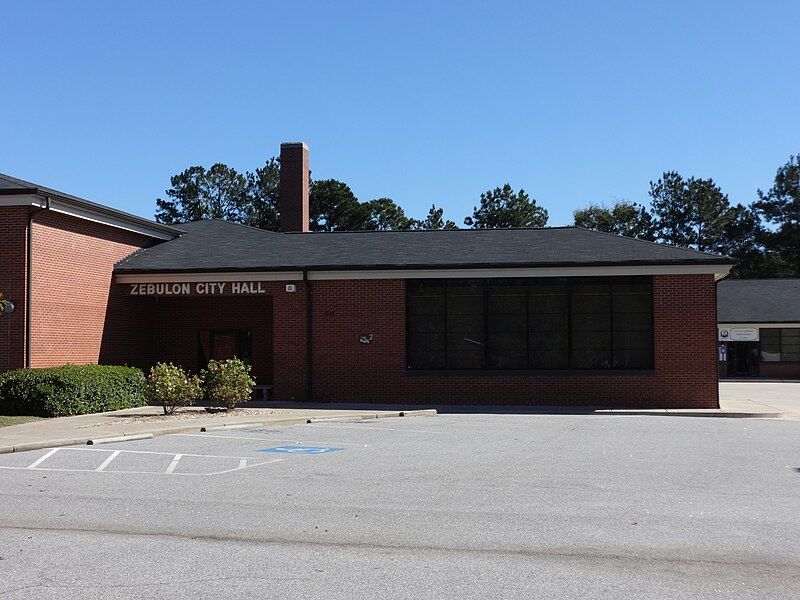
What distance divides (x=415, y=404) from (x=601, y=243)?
24.0ft

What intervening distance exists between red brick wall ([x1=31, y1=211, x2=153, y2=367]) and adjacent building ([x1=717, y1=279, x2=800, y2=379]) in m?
32.7

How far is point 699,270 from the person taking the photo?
21.3 meters

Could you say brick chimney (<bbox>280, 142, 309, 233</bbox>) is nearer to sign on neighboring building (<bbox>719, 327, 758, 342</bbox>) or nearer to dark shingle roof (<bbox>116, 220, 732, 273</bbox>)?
dark shingle roof (<bbox>116, 220, 732, 273</bbox>)

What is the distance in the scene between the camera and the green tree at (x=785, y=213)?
72938 millimetres

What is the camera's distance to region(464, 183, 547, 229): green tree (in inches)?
2891

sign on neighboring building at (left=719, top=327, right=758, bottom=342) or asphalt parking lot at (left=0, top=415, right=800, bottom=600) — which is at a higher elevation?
sign on neighboring building at (left=719, top=327, right=758, bottom=342)

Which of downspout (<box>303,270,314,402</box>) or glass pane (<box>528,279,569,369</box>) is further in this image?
downspout (<box>303,270,314,402</box>)

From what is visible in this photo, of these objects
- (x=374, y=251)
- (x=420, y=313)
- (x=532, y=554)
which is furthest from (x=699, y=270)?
(x=532, y=554)

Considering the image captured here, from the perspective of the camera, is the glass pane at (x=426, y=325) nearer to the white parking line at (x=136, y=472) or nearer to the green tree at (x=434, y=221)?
the white parking line at (x=136, y=472)

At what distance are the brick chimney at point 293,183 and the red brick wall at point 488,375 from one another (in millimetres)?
8358

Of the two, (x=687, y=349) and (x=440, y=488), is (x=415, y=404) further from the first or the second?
(x=440, y=488)

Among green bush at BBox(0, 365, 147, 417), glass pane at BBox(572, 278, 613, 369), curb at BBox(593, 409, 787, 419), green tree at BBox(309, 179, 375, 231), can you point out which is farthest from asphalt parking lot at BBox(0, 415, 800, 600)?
green tree at BBox(309, 179, 375, 231)

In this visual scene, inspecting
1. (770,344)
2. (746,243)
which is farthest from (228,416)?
(746,243)

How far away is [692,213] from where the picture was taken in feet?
243
